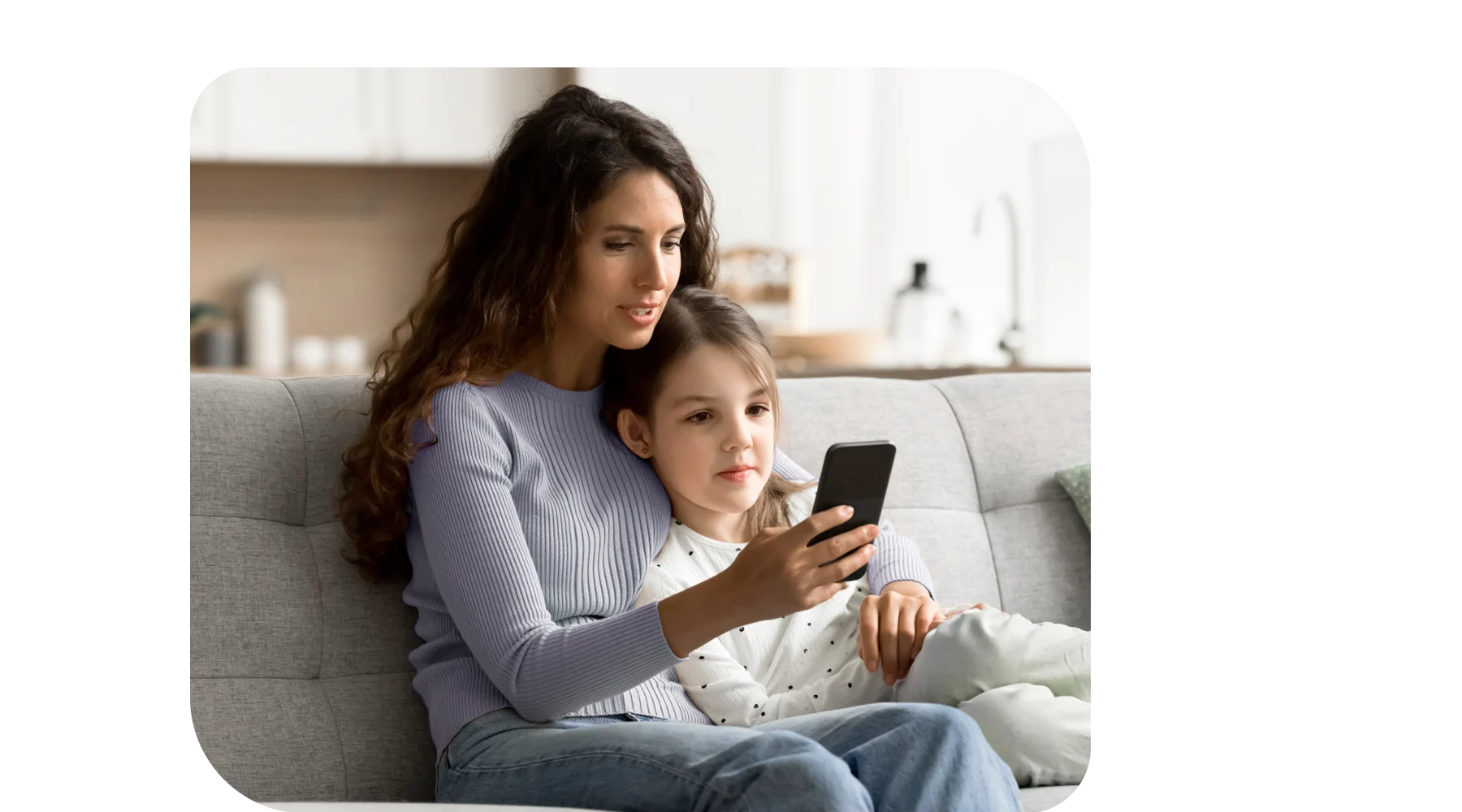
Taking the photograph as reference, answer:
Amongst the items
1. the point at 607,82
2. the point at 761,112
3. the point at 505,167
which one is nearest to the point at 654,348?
the point at 505,167

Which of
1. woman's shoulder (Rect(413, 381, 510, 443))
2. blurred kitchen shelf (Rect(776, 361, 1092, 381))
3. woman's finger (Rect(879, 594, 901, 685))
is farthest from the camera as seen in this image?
blurred kitchen shelf (Rect(776, 361, 1092, 381))

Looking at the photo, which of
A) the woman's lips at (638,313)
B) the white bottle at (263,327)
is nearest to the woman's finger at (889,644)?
the woman's lips at (638,313)

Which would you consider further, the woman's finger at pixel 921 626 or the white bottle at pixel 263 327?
the white bottle at pixel 263 327

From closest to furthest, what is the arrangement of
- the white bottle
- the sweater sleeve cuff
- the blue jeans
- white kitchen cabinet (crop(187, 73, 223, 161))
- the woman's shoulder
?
the blue jeans → the woman's shoulder → the sweater sleeve cuff → white kitchen cabinet (crop(187, 73, 223, 161)) → the white bottle

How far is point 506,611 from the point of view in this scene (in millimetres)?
1074

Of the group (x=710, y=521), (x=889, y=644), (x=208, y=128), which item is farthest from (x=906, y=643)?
(x=208, y=128)

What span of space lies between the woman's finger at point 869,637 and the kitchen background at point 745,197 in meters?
2.37

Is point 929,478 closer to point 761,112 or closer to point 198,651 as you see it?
point 198,651

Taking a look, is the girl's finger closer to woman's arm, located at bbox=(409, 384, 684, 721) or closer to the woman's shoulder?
woman's arm, located at bbox=(409, 384, 684, 721)

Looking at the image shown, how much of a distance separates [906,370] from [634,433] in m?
1.12

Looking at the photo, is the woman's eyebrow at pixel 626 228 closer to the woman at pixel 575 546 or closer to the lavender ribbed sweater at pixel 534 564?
the woman at pixel 575 546

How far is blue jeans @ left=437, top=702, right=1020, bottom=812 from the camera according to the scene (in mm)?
938

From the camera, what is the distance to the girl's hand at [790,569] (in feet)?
3.28

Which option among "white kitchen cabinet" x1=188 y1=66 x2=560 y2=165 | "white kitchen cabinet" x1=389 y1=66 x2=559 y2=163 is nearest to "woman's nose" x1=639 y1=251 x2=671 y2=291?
"white kitchen cabinet" x1=188 y1=66 x2=560 y2=165
